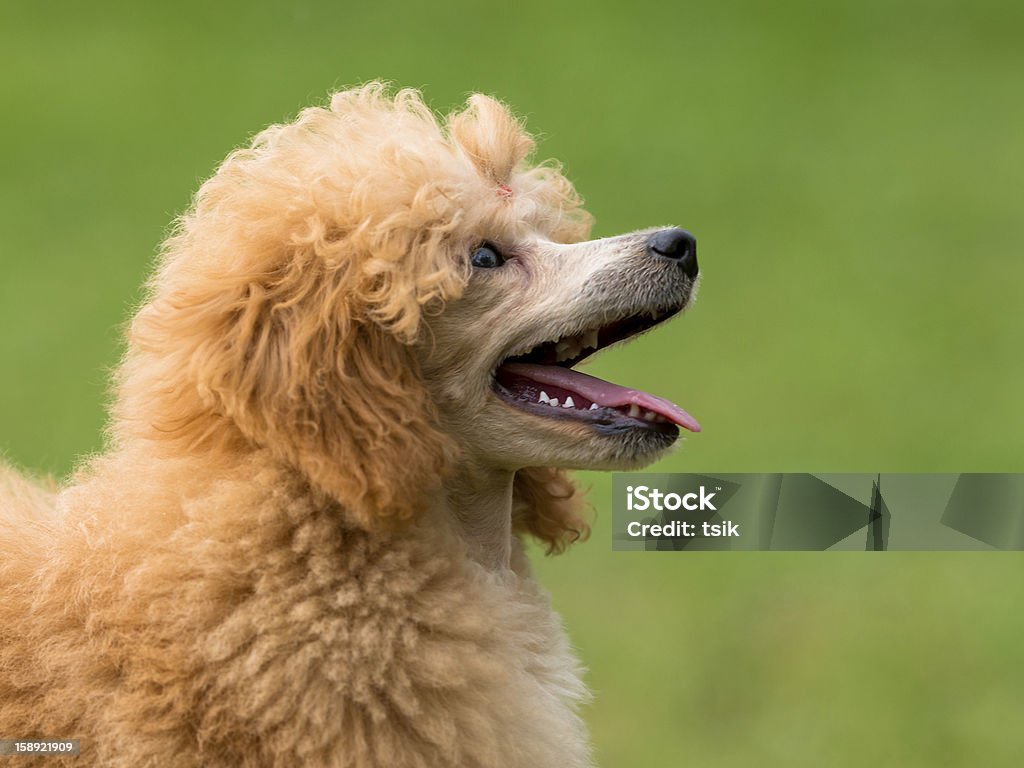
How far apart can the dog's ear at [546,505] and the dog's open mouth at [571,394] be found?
15.7 inches

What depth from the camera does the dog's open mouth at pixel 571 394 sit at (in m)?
3.38

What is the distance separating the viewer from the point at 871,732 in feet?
20.4

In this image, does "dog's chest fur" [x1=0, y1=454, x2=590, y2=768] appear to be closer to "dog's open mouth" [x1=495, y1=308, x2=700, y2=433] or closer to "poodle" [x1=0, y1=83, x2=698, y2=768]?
"poodle" [x1=0, y1=83, x2=698, y2=768]

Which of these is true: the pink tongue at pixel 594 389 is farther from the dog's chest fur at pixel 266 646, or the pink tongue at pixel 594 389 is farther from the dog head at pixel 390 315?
the dog's chest fur at pixel 266 646

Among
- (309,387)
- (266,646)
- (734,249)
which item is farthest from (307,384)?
(734,249)

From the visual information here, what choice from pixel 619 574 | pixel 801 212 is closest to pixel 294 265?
pixel 619 574

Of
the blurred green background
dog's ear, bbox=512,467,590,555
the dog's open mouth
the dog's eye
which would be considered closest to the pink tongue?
the dog's open mouth

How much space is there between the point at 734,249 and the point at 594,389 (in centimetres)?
923

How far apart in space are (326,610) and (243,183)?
1.02 m

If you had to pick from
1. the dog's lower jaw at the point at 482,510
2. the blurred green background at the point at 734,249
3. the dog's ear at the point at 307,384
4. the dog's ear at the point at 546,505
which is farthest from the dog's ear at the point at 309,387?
the blurred green background at the point at 734,249

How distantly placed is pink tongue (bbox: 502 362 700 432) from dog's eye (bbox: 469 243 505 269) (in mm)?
225

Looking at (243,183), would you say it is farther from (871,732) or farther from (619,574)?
(619,574)

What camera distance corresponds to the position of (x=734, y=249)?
12484 mm

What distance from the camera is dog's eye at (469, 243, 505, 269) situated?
3398 mm
